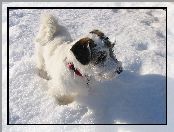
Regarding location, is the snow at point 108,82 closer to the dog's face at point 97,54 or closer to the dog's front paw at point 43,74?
the dog's front paw at point 43,74

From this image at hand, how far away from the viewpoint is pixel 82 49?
2.50 m

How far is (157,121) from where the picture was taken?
2777mm

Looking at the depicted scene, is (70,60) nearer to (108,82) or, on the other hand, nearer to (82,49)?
(82,49)

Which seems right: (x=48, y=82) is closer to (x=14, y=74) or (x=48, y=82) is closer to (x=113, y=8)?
(x=14, y=74)

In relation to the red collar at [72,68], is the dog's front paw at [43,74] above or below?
below

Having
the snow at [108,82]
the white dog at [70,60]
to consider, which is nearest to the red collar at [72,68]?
the white dog at [70,60]

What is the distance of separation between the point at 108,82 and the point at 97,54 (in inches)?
18.9

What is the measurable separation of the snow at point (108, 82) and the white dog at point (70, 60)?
10 cm

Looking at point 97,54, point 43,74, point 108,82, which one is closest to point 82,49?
point 97,54

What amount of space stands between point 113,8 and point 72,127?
0.92m

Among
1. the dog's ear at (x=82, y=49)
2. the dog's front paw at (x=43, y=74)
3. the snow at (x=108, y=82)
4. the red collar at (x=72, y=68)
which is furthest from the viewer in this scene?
the dog's front paw at (x=43, y=74)

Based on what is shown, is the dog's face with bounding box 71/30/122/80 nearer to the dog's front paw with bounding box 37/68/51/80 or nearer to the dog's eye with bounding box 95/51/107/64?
the dog's eye with bounding box 95/51/107/64

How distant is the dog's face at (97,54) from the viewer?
8.26ft

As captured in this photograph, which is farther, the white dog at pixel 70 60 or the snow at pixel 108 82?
the snow at pixel 108 82
